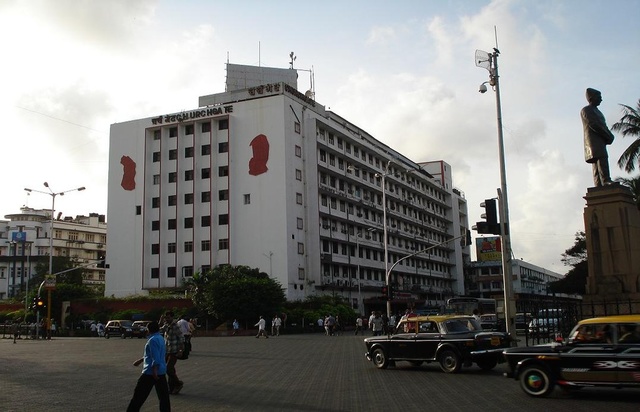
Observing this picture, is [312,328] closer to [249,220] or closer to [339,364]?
[249,220]

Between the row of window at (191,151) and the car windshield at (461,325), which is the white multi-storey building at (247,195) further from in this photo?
the car windshield at (461,325)

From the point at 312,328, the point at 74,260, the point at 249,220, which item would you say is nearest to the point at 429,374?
the point at 312,328

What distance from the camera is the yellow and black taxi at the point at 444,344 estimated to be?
52.8 ft

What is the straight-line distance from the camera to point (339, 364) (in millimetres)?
19906

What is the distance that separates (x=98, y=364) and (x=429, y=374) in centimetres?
1187

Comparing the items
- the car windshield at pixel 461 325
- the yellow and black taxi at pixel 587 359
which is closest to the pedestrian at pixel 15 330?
the car windshield at pixel 461 325

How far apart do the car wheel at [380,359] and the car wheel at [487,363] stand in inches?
105

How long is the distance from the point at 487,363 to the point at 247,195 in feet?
157

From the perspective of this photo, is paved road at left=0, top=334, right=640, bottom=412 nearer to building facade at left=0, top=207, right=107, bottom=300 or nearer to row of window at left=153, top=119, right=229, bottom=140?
row of window at left=153, top=119, right=229, bottom=140

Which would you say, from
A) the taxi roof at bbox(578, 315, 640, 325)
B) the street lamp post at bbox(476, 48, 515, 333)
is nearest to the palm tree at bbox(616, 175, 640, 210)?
the street lamp post at bbox(476, 48, 515, 333)

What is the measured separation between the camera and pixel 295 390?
13664 mm

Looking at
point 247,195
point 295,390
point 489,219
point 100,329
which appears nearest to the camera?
point 295,390

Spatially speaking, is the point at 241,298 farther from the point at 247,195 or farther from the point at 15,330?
the point at 247,195

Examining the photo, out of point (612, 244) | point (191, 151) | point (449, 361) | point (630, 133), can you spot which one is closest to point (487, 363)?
point (449, 361)
